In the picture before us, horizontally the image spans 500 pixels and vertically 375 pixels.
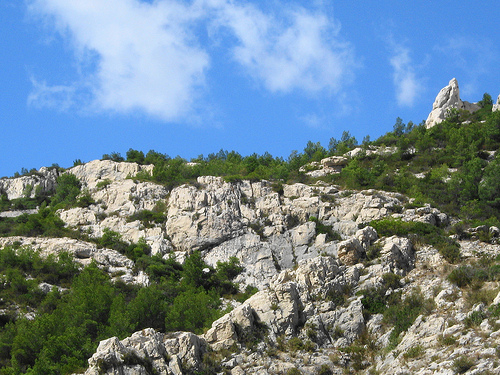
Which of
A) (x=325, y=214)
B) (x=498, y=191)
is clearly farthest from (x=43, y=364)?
(x=498, y=191)

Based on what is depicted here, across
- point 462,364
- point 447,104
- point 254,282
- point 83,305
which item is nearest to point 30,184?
point 254,282

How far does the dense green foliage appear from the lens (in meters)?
33.3

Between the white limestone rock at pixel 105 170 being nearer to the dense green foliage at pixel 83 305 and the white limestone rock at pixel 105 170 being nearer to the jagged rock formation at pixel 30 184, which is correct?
the jagged rock formation at pixel 30 184

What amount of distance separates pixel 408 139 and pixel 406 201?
1245 inches

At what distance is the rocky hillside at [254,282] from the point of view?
27000 mm

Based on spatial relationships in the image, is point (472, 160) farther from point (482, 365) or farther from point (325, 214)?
point (482, 365)

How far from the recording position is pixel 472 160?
218 feet

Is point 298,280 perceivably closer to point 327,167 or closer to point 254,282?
point 254,282

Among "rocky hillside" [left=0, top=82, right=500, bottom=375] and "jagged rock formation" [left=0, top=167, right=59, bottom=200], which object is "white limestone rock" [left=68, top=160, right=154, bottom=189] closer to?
A: "jagged rock formation" [left=0, top=167, right=59, bottom=200]

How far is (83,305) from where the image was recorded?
126 ft

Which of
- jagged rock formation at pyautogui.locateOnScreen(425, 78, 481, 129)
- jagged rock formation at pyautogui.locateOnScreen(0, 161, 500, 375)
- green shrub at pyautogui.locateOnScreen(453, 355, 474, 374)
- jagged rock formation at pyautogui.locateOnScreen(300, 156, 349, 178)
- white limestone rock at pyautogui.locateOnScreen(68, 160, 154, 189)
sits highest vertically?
jagged rock formation at pyautogui.locateOnScreen(425, 78, 481, 129)

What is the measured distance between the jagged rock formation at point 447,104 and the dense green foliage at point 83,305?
6456 centimetres

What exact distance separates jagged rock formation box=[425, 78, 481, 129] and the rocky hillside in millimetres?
44583

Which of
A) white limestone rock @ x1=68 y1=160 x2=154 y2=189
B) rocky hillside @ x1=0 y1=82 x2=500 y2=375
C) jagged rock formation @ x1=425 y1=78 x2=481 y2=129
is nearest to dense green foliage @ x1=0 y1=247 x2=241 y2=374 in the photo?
rocky hillside @ x1=0 y1=82 x2=500 y2=375
